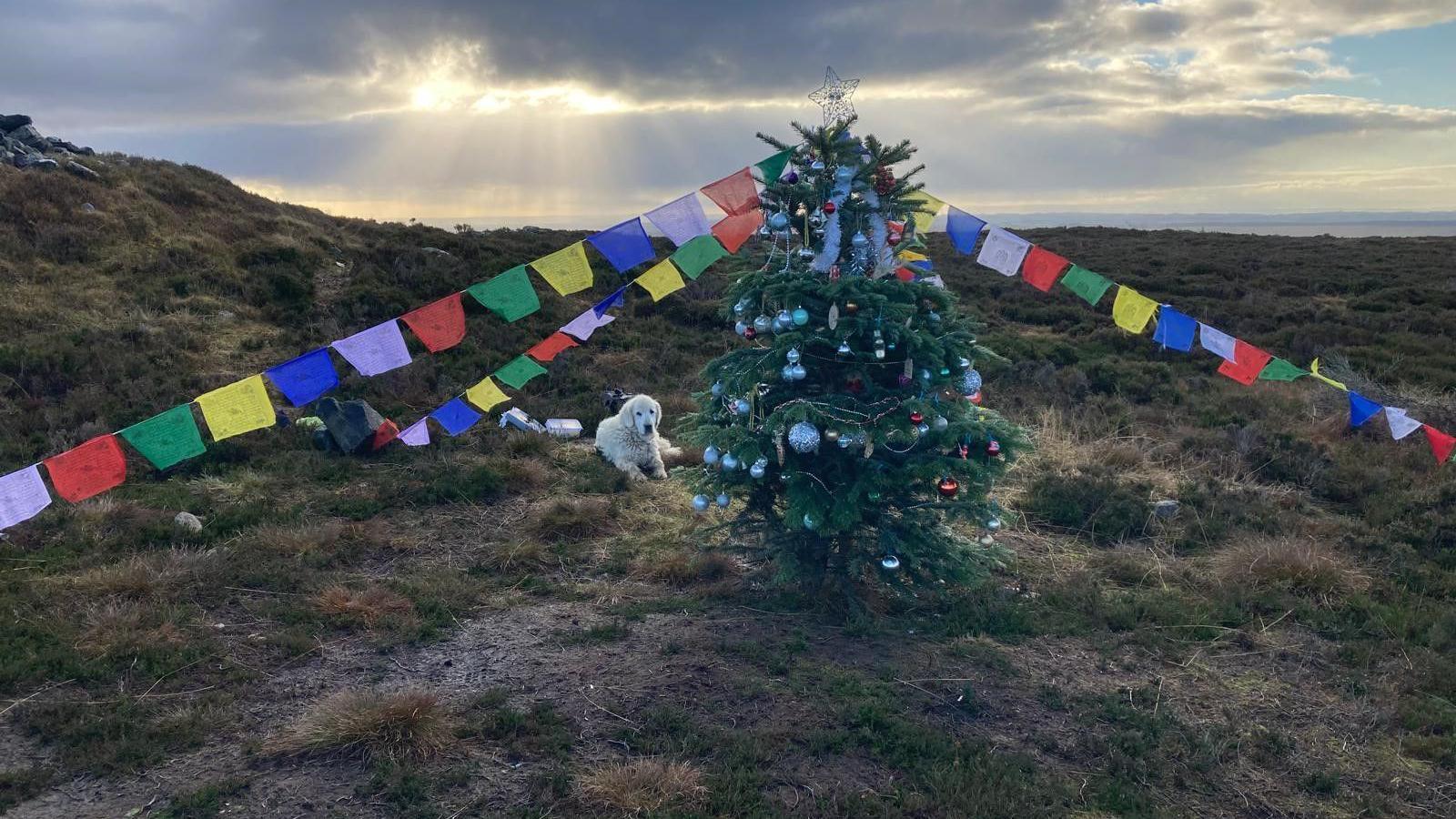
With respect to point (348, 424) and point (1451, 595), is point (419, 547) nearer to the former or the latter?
point (348, 424)

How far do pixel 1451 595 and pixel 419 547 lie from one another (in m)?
8.08

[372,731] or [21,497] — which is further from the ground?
[21,497]

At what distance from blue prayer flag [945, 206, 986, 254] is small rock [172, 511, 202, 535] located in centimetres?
695

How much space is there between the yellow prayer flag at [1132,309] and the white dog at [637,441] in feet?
15.5

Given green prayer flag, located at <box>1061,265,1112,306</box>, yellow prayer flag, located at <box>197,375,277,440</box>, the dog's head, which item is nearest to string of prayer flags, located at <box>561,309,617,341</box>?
the dog's head

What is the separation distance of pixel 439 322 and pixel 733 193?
266cm

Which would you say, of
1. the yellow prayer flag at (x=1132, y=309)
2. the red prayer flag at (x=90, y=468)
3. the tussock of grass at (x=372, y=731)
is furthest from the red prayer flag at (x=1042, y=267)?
the red prayer flag at (x=90, y=468)

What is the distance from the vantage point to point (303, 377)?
21.3ft

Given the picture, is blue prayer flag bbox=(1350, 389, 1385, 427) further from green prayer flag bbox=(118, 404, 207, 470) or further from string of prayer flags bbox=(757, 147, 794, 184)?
green prayer flag bbox=(118, 404, 207, 470)

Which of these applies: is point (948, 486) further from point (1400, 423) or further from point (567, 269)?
point (1400, 423)

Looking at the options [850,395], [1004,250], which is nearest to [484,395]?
[850,395]

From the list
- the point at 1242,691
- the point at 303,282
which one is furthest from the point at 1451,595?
the point at 303,282

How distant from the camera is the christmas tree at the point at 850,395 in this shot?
5.34m

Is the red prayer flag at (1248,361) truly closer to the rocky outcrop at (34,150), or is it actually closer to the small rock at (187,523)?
the small rock at (187,523)
